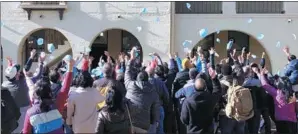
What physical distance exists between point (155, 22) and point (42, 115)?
13.7 m

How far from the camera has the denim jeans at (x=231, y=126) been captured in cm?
762

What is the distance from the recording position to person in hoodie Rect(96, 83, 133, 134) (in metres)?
6.03

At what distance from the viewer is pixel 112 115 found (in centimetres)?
604

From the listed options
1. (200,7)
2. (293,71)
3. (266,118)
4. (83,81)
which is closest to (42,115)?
(83,81)

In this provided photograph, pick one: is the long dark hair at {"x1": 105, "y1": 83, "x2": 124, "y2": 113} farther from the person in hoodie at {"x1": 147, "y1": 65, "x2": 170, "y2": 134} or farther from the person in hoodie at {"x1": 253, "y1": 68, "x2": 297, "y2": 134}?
the person in hoodie at {"x1": 253, "y1": 68, "x2": 297, "y2": 134}

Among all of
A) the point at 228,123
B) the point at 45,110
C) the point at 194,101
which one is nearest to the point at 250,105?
the point at 228,123

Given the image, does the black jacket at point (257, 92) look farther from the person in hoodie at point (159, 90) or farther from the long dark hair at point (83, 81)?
the long dark hair at point (83, 81)

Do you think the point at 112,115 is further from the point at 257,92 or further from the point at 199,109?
the point at 257,92

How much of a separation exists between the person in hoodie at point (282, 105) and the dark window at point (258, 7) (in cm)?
Result: 1043

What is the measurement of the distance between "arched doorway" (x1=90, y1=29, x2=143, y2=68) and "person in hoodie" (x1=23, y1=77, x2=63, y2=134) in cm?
1556

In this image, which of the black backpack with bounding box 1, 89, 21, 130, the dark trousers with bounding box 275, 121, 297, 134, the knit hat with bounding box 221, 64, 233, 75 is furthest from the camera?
the dark trousers with bounding box 275, 121, 297, 134

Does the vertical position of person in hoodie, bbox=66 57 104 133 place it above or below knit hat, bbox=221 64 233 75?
below

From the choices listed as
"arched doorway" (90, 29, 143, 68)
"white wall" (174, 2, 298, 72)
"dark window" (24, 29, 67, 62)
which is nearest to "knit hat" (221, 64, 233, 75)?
"white wall" (174, 2, 298, 72)

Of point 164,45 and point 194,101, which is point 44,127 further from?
point 164,45
